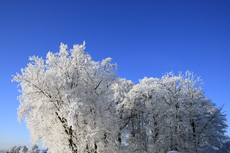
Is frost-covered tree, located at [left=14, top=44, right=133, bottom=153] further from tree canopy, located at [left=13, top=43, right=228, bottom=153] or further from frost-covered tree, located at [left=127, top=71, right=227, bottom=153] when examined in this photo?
frost-covered tree, located at [left=127, top=71, right=227, bottom=153]

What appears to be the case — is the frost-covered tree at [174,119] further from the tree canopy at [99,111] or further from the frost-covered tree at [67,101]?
the frost-covered tree at [67,101]

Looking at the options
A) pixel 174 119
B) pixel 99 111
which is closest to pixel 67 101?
pixel 99 111

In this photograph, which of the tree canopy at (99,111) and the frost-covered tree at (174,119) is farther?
the frost-covered tree at (174,119)

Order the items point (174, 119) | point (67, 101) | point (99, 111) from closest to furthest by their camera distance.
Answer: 1. point (67, 101)
2. point (99, 111)
3. point (174, 119)

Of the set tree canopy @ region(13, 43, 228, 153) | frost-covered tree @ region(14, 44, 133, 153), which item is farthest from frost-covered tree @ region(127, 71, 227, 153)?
frost-covered tree @ region(14, 44, 133, 153)

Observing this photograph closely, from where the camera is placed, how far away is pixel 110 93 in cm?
1752

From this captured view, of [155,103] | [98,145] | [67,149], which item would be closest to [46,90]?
[67,149]

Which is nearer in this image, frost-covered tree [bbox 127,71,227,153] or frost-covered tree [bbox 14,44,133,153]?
frost-covered tree [bbox 14,44,133,153]

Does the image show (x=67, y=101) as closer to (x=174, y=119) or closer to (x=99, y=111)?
(x=99, y=111)

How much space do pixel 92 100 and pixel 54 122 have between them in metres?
4.14

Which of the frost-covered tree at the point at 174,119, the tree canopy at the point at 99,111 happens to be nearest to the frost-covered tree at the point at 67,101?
the tree canopy at the point at 99,111

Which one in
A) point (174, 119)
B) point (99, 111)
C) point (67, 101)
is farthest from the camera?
point (174, 119)

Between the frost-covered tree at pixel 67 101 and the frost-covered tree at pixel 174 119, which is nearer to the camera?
the frost-covered tree at pixel 67 101

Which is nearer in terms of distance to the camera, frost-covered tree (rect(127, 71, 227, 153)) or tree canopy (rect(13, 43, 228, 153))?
tree canopy (rect(13, 43, 228, 153))
